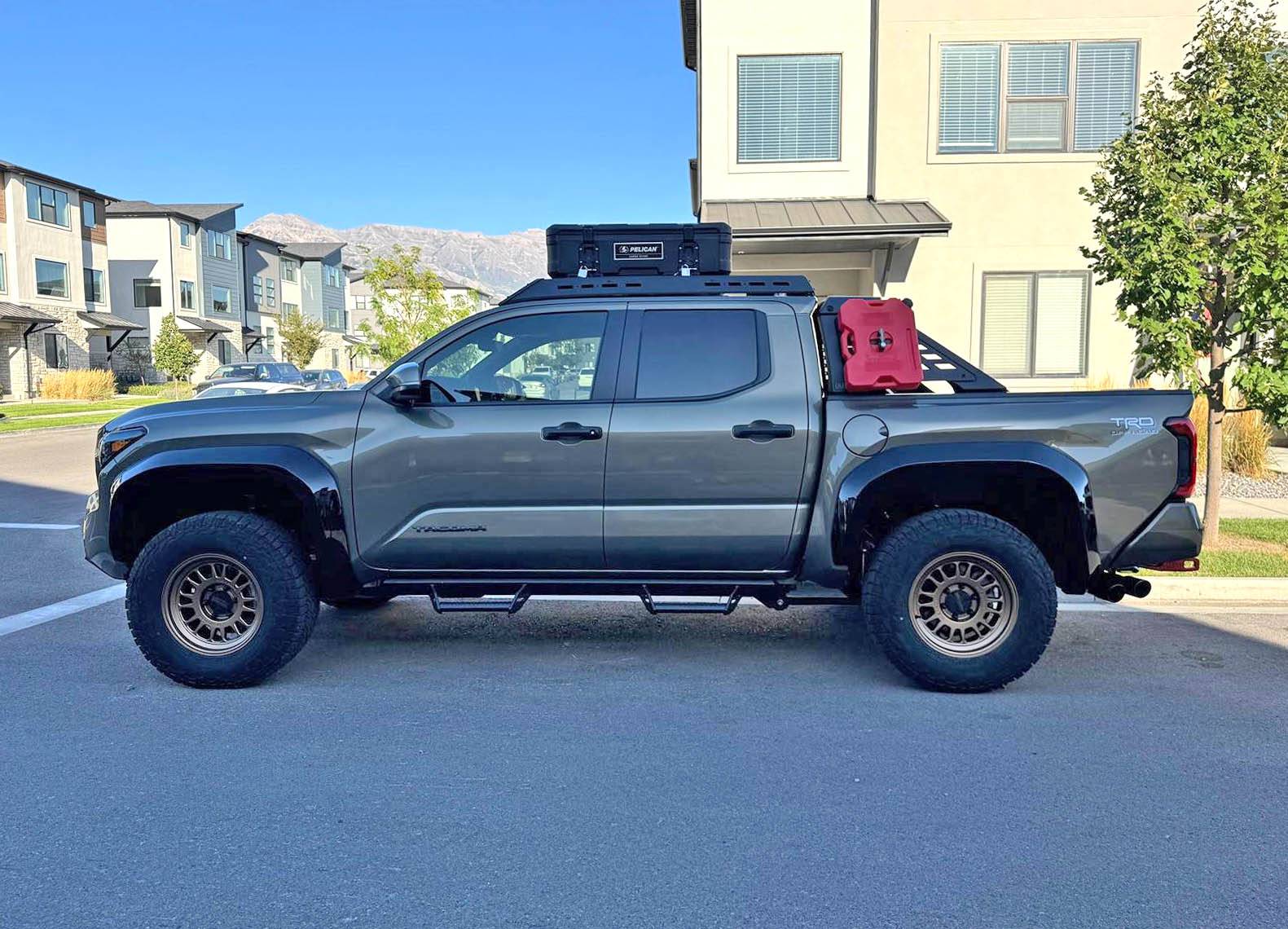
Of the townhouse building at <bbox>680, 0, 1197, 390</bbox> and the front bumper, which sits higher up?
the townhouse building at <bbox>680, 0, 1197, 390</bbox>

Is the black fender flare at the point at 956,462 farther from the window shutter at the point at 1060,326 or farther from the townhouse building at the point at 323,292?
the townhouse building at the point at 323,292

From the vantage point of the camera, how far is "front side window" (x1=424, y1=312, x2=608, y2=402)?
5.51 meters

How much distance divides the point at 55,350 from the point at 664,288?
155ft

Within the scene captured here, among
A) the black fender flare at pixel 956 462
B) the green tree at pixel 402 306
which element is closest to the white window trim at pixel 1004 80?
the black fender flare at pixel 956 462

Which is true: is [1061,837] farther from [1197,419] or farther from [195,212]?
[195,212]

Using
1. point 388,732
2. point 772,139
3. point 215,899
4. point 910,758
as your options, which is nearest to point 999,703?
point 910,758

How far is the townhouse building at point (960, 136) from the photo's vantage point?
14.3 metres

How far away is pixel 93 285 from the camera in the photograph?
49.7 metres

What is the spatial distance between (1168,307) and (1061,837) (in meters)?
5.59

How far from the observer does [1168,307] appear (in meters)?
7.95

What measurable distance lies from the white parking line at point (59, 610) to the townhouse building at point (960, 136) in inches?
361

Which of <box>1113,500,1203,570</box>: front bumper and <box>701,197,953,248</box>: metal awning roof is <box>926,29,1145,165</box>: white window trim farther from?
<box>1113,500,1203,570</box>: front bumper

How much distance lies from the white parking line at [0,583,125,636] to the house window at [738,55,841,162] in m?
10.7

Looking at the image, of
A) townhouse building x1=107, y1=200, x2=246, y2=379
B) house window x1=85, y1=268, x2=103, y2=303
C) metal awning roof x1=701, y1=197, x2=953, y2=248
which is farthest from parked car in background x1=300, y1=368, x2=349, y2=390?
metal awning roof x1=701, y1=197, x2=953, y2=248
